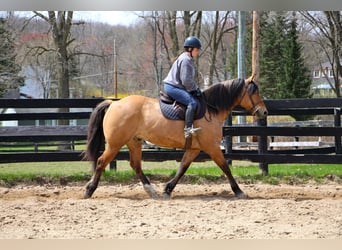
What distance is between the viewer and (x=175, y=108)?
22.4ft

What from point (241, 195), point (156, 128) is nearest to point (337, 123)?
point (241, 195)

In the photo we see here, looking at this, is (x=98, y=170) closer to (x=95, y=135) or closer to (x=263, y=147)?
(x=95, y=135)

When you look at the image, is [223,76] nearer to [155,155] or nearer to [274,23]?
[274,23]

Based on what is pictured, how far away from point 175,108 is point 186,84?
1.20 feet

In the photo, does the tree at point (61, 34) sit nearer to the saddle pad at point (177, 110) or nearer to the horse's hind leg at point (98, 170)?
the horse's hind leg at point (98, 170)

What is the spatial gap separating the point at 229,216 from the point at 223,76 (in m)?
26.1

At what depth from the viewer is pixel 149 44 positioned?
27969mm

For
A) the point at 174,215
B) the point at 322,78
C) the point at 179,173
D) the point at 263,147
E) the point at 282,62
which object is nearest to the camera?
the point at 174,215

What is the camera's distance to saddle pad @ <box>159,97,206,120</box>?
682 centimetres

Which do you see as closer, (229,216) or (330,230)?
(330,230)

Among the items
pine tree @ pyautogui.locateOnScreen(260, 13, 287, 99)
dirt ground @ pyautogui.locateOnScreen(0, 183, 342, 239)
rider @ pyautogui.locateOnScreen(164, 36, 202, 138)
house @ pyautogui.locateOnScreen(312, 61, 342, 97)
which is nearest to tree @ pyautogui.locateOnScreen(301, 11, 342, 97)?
pine tree @ pyautogui.locateOnScreen(260, 13, 287, 99)

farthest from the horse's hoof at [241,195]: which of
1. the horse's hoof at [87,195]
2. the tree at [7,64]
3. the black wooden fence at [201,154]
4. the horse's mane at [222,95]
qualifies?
the tree at [7,64]

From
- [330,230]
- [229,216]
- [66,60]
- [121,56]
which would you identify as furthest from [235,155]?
[121,56]

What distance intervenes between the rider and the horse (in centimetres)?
18
